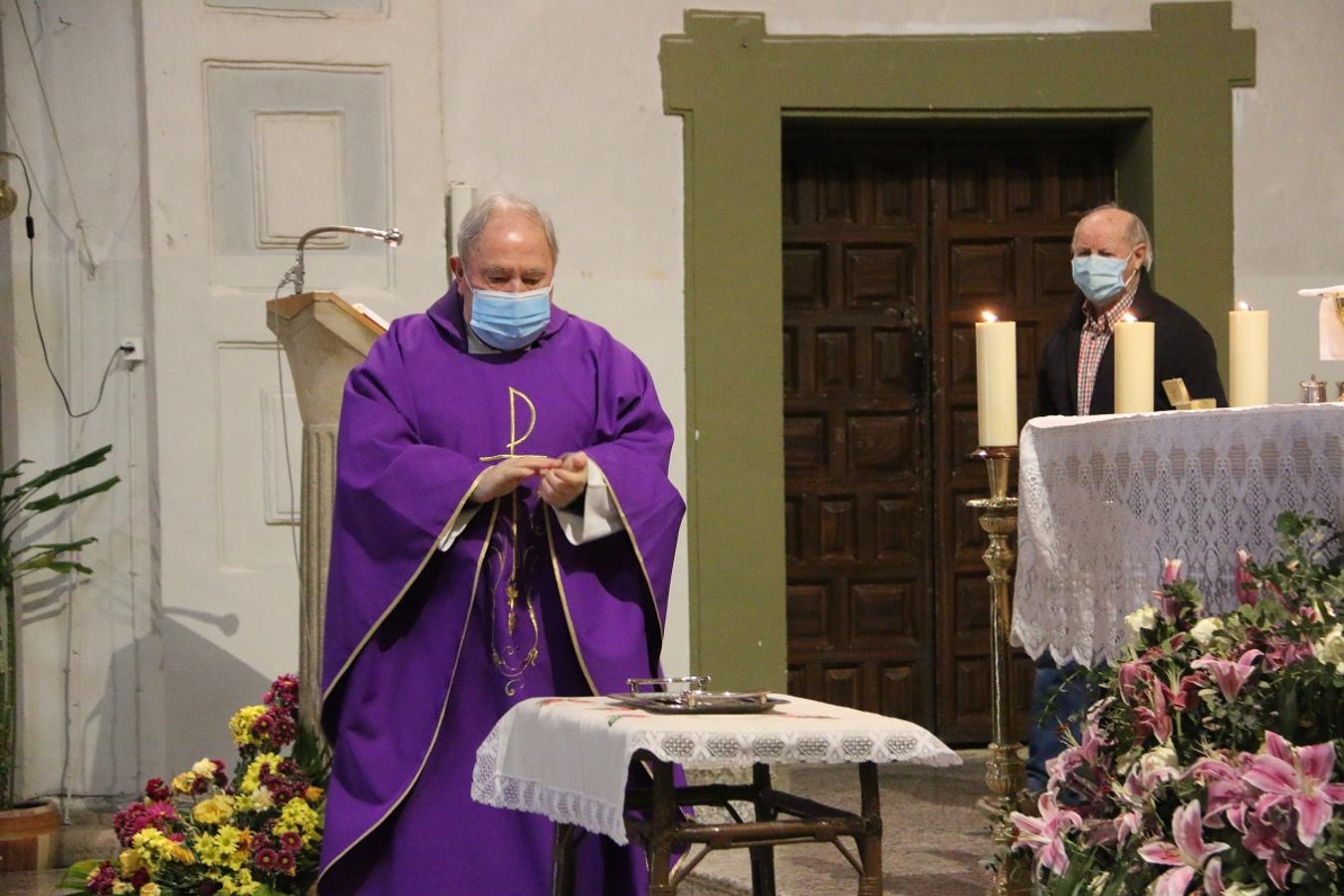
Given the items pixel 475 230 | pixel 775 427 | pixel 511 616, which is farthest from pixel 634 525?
pixel 775 427

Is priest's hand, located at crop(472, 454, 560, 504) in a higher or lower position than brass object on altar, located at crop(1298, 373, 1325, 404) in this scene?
lower

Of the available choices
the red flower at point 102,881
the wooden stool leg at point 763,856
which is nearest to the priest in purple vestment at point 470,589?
the wooden stool leg at point 763,856

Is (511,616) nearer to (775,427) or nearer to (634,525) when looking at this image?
(634,525)

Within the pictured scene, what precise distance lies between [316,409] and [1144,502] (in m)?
2.53

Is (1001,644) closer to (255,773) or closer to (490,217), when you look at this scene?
(490,217)

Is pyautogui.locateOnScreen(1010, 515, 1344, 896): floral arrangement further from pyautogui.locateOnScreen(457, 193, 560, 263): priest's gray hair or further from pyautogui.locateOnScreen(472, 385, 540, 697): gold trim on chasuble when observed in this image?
pyautogui.locateOnScreen(457, 193, 560, 263): priest's gray hair

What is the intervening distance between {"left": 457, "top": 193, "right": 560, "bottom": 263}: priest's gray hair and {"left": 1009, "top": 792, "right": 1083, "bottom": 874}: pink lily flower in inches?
69.3

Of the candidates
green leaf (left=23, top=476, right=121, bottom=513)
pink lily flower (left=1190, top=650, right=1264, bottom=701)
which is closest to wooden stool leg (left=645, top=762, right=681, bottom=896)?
pink lily flower (left=1190, top=650, right=1264, bottom=701)

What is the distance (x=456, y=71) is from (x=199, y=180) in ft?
3.22

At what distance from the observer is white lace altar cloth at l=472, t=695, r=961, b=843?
273 cm

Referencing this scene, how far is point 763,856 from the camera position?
3.19 metres

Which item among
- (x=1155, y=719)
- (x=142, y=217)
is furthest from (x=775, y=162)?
(x=1155, y=719)

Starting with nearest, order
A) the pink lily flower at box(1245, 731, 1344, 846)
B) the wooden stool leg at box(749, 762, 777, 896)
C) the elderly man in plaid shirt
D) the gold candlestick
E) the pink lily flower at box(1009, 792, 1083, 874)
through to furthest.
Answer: the pink lily flower at box(1245, 731, 1344, 846)
the pink lily flower at box(1009, 792, 1083, 874)
the wooden stool leg at box(749, 762, 777, 896)
the gold candlestick
the elderly man in plaid shirt

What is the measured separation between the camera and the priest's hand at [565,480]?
3.77 metres
